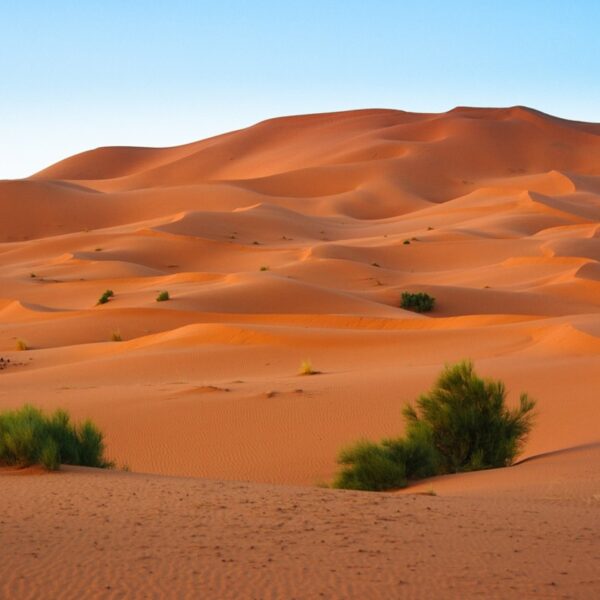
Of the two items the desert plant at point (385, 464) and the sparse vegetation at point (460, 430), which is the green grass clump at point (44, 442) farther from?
the sparse vegetation at point (460, 430)

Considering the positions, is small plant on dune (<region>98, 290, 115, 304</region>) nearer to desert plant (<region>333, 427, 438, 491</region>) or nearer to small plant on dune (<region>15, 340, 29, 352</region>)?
small plant on dune (<region>15, 340, 29, 352</region>)

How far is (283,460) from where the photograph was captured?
1305 centimetres

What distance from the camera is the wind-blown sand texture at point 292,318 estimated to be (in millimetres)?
13305

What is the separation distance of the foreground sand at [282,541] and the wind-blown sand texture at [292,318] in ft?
0.23

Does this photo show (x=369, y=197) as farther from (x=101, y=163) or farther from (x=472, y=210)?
(x=101, y=163)

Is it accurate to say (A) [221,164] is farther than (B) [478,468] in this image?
Yes

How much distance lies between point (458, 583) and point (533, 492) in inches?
143

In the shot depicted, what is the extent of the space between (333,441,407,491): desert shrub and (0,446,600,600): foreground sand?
141 cm

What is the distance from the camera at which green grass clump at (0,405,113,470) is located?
9.61 m

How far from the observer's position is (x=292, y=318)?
30250mm

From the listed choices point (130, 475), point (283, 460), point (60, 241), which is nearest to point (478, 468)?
point (283, 460)

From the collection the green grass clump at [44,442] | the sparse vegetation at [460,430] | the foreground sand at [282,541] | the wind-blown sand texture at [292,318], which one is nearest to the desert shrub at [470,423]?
the sparse vegetation at [460,430]

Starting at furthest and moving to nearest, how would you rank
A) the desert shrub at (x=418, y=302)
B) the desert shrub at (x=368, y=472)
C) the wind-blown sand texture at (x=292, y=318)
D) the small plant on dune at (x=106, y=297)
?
the small plant on dune at (x=106, y=297)
the desert shrub at (x=418, y=302)
the wind-blown sand texture at (x=292, y=318)
the desert shrub at (x=368, y=472)

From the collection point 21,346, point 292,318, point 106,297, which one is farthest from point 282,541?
point 106,297
